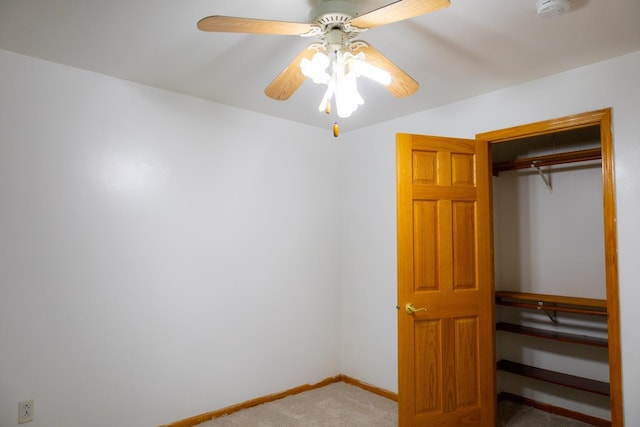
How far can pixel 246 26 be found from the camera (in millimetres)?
1478

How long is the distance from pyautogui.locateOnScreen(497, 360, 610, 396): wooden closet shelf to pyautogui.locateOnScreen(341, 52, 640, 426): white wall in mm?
665

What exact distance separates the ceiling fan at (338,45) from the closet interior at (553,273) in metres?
1.96

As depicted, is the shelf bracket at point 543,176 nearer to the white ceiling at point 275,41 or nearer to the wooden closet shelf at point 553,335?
the white ceiling at point 275,41

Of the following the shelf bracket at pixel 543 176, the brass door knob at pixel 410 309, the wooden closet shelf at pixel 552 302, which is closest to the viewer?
the brass door knob at pixel 410 309

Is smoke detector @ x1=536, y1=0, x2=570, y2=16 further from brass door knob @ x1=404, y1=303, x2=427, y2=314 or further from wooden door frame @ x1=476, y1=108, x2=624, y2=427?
brass door knob @ x1=404, y1=303, x2=427, y2=314

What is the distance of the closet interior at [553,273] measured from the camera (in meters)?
3.08

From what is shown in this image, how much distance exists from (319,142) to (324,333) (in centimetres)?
195

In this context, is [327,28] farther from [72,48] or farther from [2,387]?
[2,387]

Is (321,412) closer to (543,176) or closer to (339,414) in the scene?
(339,414)

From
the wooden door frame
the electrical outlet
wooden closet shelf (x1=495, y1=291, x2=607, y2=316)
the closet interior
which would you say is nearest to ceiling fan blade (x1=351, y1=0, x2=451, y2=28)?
the wooden door frame

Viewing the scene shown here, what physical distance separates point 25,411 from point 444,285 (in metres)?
2.72

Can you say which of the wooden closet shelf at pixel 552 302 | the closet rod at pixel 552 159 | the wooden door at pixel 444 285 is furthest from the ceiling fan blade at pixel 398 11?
the wooden closet shelf at pixel 552 302

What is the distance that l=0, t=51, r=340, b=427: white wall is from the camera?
230 centimetres

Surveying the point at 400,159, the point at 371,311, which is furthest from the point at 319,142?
the point at 371,311
